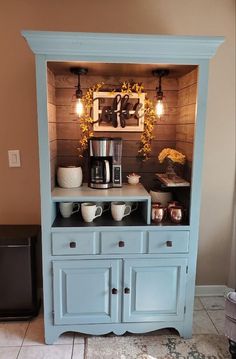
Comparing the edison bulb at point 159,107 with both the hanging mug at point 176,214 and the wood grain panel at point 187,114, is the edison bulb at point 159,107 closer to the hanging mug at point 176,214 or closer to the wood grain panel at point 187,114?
the wood grain panel at point 187,114

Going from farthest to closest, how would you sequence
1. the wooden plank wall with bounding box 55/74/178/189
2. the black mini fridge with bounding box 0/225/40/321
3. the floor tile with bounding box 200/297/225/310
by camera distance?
the floor tile with bounding box 200/297/225/310
the wooden plank wall with bounding box 55/74/178/189
the black mini fridge with bounding box 0/225/40/321

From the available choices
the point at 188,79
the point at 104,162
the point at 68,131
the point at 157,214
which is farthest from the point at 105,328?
the point at 188,79

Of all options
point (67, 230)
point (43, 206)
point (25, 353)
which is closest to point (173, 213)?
point (67, 230)

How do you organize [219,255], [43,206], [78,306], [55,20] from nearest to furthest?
[43,206]
[78,306]
[55,20]
[219,255]

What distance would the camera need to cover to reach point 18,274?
2.11m

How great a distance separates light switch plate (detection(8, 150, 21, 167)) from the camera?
7.38 ft

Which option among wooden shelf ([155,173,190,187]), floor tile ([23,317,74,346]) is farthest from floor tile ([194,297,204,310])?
wooden shelf ([155,173,190,187])

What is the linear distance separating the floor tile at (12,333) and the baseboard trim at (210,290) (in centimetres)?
148

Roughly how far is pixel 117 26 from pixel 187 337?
2.32 meters

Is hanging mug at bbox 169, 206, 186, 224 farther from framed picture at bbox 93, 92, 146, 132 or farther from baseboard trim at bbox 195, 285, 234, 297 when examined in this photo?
baseboard trim at bbox 195, 285, 234, 297

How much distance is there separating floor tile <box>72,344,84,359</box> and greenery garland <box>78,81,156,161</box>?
1.36 meters

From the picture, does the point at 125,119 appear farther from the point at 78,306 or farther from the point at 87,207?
the point at 78,306

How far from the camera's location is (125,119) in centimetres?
219

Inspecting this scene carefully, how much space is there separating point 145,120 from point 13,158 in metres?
1.08
